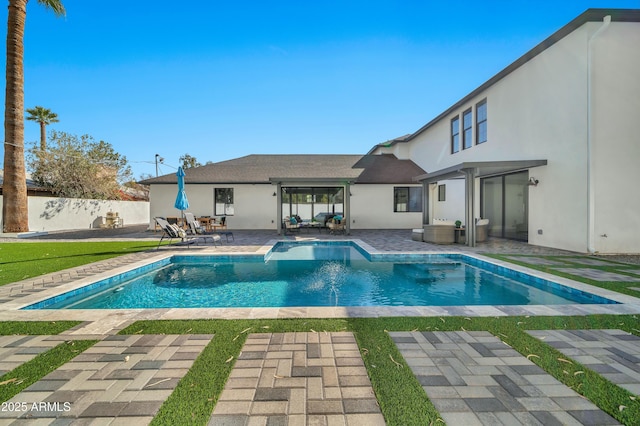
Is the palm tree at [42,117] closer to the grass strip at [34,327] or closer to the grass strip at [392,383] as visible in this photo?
the grass strip at [34,327]

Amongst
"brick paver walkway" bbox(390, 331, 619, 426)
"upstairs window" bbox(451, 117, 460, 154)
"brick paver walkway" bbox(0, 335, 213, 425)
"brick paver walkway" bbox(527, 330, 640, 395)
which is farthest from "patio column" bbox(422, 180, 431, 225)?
"brick paver walkway" bbox(0, 335, 213, 425)

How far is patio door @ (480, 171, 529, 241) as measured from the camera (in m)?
11.9

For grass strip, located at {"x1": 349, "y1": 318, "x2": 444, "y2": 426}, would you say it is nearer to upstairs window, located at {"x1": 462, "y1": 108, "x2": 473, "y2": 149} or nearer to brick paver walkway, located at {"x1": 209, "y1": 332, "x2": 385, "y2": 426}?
brick paver walkway, located at {"x1": 209, "y1": 332, "x2": 385, "y2": 426}

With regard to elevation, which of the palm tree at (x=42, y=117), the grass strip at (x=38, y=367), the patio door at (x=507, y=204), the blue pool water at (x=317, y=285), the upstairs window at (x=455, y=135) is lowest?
the blue pool water at (x=317, y=285)

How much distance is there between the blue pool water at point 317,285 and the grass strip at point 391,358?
161 centimetres

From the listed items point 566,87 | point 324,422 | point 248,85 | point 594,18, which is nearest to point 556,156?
point 566,87

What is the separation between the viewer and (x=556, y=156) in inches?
396

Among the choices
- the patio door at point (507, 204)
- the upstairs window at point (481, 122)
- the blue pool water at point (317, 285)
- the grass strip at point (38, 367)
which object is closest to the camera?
the grass strip at point (38, 367)

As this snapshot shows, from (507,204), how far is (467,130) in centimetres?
468

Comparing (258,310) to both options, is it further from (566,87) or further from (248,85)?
(248,85)

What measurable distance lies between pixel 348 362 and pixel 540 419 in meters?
1.42

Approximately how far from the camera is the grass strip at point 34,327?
336 cm

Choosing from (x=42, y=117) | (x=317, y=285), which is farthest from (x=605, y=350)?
(x=42, y=117)

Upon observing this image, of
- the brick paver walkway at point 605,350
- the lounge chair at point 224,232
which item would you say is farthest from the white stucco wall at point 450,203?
the brick paver walkway at point 605,350
